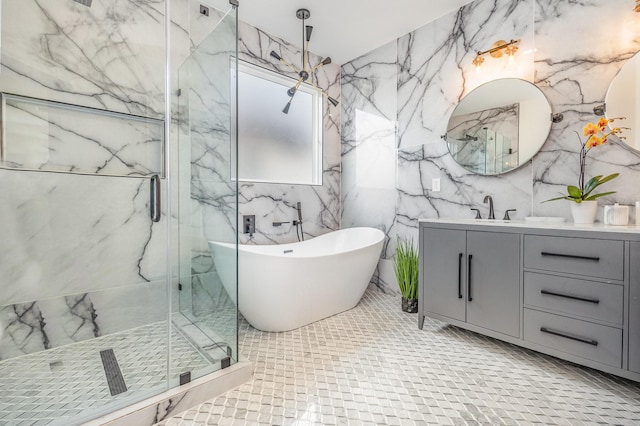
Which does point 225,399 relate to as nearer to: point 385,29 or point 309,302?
point 309,302

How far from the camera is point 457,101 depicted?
8.44 feet

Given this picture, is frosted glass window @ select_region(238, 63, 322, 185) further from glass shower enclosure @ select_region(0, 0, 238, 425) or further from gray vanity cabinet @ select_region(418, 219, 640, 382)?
gray vanity cabinet @ select_region(418, 219, 640, 382)

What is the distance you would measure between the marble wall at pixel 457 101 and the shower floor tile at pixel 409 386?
1017 mm

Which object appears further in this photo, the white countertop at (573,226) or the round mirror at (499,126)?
the round mirror at (499,126)

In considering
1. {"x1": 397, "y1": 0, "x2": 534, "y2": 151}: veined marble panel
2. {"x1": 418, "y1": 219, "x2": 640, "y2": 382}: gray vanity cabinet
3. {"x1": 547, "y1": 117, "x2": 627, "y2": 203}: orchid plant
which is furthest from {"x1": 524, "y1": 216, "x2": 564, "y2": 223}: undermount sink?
{"x1": 397, "y1": 0, "x2": 534, "y2": 151}: veined marble panel

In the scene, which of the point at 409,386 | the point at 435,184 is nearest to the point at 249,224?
the point at 435,184

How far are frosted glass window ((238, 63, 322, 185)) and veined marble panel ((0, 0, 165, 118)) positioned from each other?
2.77 ft

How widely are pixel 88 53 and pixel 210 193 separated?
121cm

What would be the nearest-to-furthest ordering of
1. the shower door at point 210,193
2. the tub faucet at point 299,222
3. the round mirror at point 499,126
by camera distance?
the shower door at point 210,193, the round mirror at point 499,126, the tub faucet at point 299,222

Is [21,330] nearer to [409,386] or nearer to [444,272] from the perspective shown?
[409,386]

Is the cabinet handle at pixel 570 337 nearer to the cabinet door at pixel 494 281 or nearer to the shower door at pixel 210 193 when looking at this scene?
the cabinet door at pixel 494 281

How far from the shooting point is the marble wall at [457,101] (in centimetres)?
189

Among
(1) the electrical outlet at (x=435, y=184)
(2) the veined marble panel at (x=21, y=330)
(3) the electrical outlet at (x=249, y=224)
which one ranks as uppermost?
(1) the electrical outlet at (x=435, y=184)

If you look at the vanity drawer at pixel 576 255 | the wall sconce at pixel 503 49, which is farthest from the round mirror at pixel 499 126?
the vanity drawer at pixel 576 255
